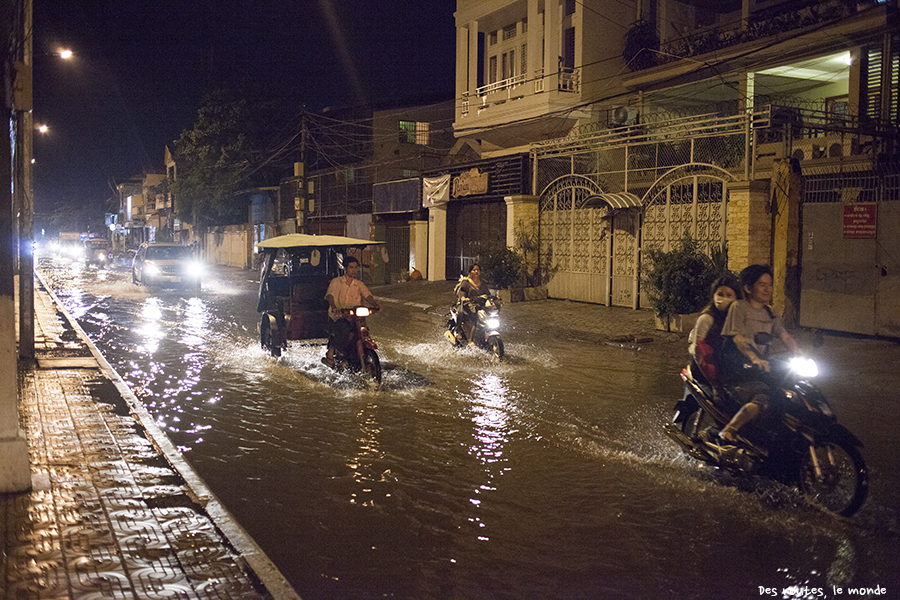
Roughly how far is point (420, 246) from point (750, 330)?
24575 millimetres

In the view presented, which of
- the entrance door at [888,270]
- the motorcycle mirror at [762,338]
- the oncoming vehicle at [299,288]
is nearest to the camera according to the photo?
the motorcycle mirror at [762,338]

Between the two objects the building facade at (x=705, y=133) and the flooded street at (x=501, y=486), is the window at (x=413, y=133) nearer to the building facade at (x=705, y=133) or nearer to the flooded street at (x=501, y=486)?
the building facade at (x=705, y=133)

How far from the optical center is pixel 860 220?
1391 centimetres

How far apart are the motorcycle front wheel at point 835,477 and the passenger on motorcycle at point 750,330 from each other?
21.5 inches

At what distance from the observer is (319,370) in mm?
11547

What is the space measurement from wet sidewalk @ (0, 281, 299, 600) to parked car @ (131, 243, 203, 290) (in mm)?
20788

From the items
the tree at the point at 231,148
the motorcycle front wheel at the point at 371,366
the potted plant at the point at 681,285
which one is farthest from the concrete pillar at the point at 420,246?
the motorcycle front wheel at the point at 371,366

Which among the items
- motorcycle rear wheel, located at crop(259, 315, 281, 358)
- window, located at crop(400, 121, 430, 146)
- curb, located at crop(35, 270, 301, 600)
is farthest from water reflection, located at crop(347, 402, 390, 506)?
window, located at crop(400, 121, 430, 146)

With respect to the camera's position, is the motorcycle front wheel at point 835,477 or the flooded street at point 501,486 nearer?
the flooded street at point 501,486

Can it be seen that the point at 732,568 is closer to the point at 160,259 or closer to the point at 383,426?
the point at 383,426

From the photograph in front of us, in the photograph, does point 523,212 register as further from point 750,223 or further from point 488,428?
point 488,428

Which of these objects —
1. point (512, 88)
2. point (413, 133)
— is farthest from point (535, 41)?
point (413, 133)

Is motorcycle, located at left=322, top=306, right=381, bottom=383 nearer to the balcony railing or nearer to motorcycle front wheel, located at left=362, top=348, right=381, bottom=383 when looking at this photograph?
motorcycle front wheel, located at left=362, top=348, right=381, bottom=383

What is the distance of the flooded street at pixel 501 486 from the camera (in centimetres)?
443
